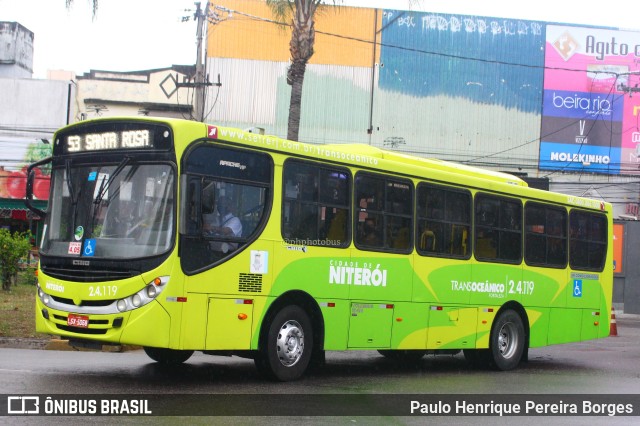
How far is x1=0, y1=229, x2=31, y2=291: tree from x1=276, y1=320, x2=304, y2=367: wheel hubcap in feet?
43.9

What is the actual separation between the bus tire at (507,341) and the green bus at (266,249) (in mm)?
31

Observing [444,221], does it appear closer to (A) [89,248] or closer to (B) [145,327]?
(B) [145,327]

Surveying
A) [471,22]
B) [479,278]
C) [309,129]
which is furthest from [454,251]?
[471,22]

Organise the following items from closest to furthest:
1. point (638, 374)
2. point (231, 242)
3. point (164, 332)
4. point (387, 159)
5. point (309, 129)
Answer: point (164, 332) < point (231, 242) < point (387, 159) < point (638, 374) < point (309, 129)

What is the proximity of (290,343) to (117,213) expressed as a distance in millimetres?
2907

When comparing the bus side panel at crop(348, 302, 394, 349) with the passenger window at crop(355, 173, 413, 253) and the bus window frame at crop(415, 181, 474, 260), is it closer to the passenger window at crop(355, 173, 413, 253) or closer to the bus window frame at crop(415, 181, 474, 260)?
the passenger window at crop(355, 173, 413, 253)

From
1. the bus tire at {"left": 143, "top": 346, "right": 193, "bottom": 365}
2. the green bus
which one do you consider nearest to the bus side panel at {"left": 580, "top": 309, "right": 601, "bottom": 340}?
the green bus

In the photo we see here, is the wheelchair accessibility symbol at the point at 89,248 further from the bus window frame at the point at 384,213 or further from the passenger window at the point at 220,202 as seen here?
the bus window frame at the point at 384,213

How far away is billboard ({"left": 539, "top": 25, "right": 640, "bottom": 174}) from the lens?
157 ft

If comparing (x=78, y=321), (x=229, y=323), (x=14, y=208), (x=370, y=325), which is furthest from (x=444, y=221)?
(x=14, y=208)

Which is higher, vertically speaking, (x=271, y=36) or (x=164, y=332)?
(x=271, y=36)

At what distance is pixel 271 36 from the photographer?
4684 centimetres

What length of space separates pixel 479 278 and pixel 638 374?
316 cm

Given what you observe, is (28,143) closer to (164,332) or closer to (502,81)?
(502,81)
